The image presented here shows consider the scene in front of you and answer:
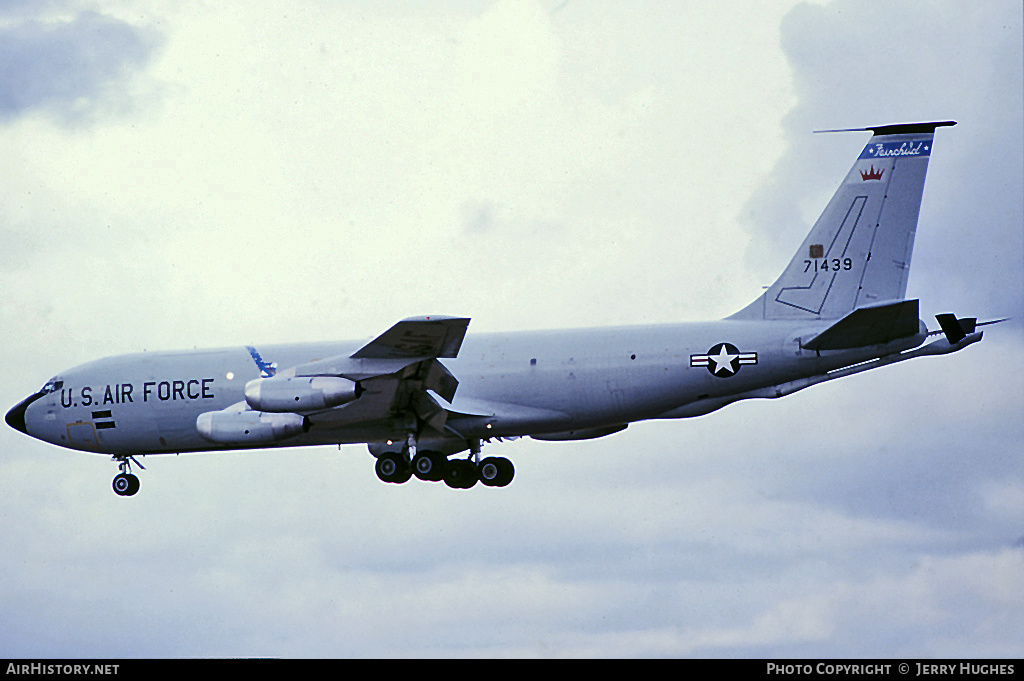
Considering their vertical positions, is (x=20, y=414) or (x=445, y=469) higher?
(x=20, y=414)

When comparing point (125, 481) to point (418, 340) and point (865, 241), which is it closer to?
point (418, 340)

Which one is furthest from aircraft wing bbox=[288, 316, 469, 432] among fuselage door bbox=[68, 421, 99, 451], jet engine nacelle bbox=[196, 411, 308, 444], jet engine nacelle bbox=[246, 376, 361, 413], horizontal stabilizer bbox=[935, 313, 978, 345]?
horizontal stabilizer bbox=[935, 313, 978, 345]

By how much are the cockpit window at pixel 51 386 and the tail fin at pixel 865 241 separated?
17.1m

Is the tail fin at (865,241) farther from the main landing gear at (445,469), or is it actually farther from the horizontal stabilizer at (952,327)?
the main landing gear at (445,469)

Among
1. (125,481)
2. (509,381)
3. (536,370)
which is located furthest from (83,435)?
(536,370)

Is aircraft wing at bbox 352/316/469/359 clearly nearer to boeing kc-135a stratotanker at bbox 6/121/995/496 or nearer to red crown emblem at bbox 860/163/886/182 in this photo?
boeing kc-135a stratotanker at bbox 6/121/995/496

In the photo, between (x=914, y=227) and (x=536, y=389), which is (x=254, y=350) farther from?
(x=914, y=227)

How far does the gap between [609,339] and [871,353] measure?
5.84m

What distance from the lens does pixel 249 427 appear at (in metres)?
32.8

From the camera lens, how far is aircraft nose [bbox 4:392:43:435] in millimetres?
36906

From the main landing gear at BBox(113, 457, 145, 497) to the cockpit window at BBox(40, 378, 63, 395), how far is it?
2.35 m

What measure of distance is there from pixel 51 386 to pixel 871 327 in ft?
67.4
